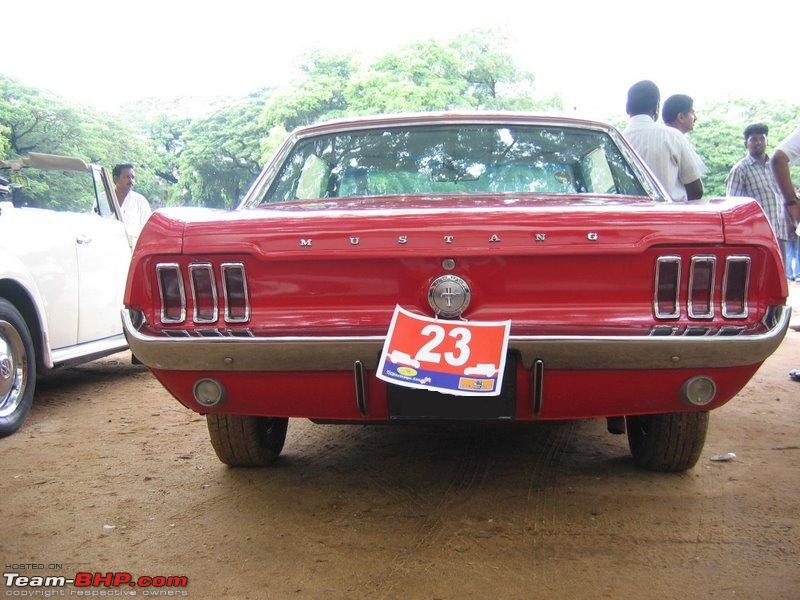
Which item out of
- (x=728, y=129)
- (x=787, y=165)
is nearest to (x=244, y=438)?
(x=787, y=165)

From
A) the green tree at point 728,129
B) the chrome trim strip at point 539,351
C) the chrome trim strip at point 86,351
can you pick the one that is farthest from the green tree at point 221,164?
the chrome trim strip at point 539,351

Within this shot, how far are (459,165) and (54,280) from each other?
284 cm

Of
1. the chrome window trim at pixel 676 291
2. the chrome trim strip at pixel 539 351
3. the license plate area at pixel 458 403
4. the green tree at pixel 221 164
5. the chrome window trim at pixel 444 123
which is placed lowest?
the green tree at pixel 221 164

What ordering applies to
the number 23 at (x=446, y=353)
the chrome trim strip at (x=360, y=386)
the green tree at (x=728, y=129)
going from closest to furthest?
the number 23 at (x=446, y=353) < the chrome trim strip at (x=360, y=386) < the green tree at (x=728, y=129)

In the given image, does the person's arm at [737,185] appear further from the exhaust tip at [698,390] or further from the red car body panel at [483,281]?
the exhaust tip at [698,390]

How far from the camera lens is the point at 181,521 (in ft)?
9.32

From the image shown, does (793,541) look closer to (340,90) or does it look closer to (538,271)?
(538,271)

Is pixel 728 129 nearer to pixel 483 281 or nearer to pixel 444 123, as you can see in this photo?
pixel 444 123

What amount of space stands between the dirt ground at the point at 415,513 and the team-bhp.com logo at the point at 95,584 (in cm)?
3

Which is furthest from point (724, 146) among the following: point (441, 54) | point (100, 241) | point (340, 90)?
point (100, 241)

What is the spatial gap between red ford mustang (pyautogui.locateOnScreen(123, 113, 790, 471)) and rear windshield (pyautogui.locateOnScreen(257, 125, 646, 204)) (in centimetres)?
82

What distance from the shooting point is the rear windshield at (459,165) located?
3.48 metres

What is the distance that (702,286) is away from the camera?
8.08 ft
